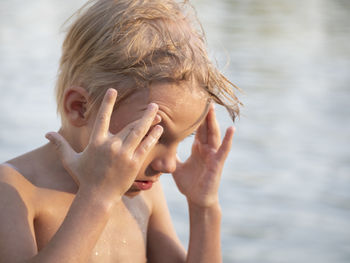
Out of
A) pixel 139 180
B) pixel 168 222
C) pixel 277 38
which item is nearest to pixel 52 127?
pixel 168 222

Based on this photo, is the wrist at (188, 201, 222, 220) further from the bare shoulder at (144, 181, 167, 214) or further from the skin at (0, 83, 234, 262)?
the bare shoulder at (144, 181, 167, 214)

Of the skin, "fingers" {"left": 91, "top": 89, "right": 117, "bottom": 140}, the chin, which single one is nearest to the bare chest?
the skin

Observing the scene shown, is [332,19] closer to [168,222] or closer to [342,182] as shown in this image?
[342,182]

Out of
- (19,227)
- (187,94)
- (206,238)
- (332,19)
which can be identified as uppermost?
(187,94)

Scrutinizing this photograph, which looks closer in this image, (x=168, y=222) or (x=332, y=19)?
(x=168, y=222)

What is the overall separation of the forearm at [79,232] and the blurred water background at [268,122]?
0.66 m

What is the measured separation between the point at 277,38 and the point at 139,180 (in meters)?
6.81

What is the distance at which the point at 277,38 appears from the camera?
855 centimetres

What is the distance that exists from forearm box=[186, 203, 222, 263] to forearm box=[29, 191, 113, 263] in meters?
0.59

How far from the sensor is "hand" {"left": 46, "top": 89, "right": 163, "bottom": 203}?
1.78 m

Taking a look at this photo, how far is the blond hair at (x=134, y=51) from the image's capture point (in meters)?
1.95

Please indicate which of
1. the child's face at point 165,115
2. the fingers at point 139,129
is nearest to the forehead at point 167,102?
the child's face at point 165,115

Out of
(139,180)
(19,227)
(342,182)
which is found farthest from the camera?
(342,182)

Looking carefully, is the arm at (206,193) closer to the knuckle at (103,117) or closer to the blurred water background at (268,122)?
the blurred water background at (268,122)
